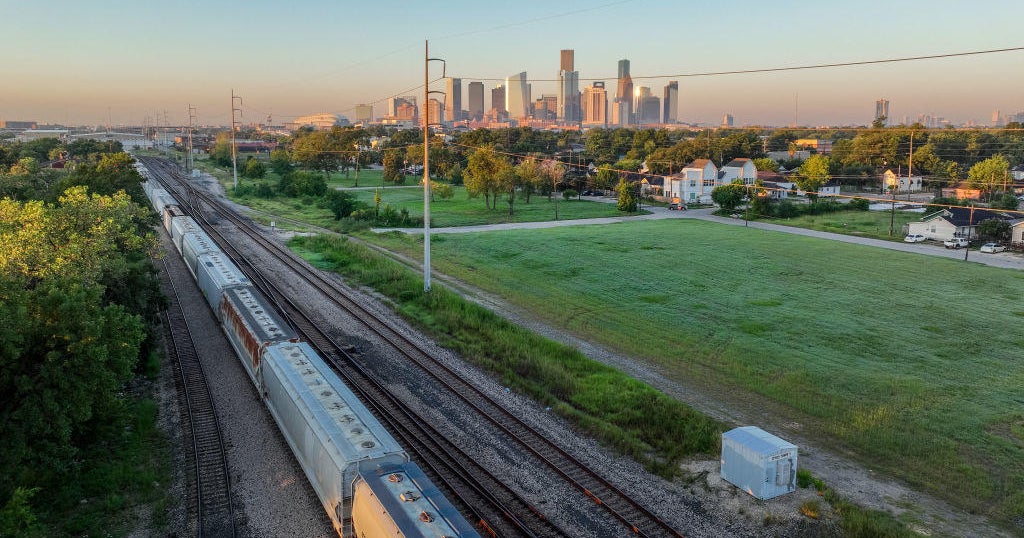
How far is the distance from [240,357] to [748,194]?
67.5 m

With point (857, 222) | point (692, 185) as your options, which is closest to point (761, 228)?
point (857, 222)

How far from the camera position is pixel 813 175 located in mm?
101375

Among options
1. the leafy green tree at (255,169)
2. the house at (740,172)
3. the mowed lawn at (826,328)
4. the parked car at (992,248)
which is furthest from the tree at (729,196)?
the leafy green tree at (255,169)

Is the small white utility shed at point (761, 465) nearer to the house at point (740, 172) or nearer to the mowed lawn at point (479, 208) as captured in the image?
the mowed lawn at point (479, 208)

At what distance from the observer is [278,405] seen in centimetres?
1931

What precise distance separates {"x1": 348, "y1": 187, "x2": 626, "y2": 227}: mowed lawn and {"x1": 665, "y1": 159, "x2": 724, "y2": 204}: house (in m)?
12.3

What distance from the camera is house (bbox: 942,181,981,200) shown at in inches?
3743

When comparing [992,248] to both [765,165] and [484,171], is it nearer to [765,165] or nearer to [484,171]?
[484,171]

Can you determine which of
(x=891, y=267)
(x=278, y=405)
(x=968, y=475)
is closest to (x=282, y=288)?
(x=278, y=405)

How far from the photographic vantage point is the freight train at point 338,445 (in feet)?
40.6

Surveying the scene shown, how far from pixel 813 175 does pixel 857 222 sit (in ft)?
93.0

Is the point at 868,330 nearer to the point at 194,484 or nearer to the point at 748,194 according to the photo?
the point at 194,484

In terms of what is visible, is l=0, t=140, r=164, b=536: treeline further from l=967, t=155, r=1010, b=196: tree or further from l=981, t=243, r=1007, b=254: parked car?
l=967, t=155, r=1010, b=196: tree

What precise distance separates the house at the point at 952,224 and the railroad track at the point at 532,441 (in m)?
57.8
